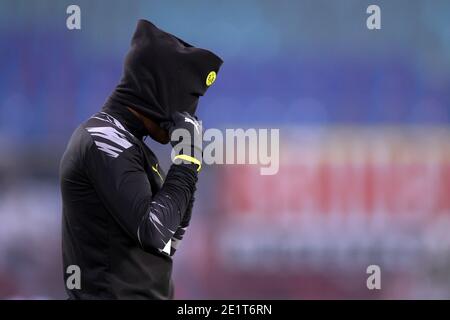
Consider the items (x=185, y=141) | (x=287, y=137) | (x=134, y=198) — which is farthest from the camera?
(x=287, y=137)

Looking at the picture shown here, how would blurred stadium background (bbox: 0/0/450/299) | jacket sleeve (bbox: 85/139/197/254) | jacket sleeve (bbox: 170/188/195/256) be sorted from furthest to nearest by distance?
blurred stadium background (bbox: 0/0/450/299) < jacket sleeve (bbox: 170/188/195/256) < jacket sleeve (bbox: 85/139/197/254)

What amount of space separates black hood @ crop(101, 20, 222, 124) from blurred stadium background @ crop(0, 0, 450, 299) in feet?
4.33

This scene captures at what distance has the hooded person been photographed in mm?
1162

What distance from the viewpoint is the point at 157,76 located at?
51.2 inches

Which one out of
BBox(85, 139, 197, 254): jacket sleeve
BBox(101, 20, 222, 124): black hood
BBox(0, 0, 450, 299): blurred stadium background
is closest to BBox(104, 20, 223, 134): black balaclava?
BBox(101, 20, 222, 124): black hood

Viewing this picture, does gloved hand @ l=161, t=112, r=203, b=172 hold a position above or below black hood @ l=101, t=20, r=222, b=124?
below

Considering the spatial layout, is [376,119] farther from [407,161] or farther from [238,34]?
[238,34]

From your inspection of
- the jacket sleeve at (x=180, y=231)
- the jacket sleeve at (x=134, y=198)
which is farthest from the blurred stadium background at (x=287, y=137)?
the jacket sleeve at (x=134, y=198)

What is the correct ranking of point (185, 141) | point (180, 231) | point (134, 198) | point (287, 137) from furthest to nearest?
point (287, 137), point (180, 231), point (185, 141), point (134, 198)

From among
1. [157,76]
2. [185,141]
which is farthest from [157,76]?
[185,141]

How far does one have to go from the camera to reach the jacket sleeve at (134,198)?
114 cm

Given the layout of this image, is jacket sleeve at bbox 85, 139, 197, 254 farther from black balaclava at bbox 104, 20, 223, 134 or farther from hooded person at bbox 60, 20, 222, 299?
black balaclava at bbox 104, 20, 223, 134

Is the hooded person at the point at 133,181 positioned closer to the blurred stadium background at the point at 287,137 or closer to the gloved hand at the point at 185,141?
the gloved hand at the point at 185,141

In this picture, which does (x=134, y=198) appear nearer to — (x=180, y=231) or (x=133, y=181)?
(x=133, y=181)
